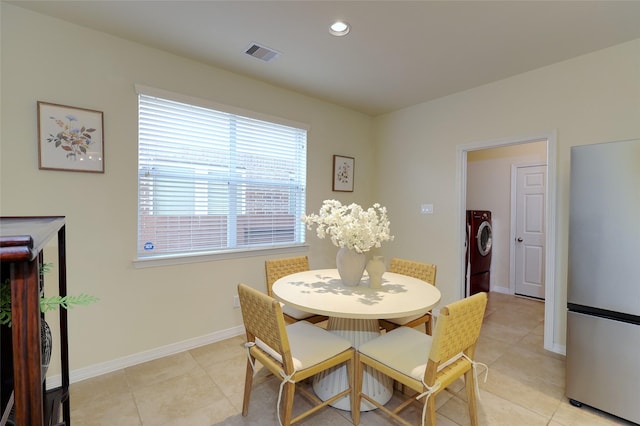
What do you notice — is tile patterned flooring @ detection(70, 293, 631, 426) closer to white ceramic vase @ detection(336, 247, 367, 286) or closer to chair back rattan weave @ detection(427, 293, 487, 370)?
chair back rattan weave @ detection(427, 293, 487, 370)

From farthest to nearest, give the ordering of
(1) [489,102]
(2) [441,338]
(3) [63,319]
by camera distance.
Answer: (1) [489,102] < (2) [441,338] < (3) [63,319]

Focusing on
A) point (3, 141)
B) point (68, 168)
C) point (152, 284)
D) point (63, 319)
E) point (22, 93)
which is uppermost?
point (22, 93)

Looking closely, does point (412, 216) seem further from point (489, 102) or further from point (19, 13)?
point (19, 13)

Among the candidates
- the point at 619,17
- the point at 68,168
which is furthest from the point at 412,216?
the point at 68,168

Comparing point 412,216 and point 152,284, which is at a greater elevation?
point 412,216

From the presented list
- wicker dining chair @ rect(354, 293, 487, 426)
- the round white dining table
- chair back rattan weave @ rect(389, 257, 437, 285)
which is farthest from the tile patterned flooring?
chair back rattan weave @ rect(389, 257, 437, 285)

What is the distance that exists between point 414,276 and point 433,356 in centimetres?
125

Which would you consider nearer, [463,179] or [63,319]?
[63,319]

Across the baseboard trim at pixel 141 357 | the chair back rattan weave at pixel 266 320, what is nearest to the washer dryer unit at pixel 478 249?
the baseboard trim at pixel 141 357

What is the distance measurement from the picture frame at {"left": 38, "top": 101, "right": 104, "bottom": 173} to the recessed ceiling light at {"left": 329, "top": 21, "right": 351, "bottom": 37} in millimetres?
1806

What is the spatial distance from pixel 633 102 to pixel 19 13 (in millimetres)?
4362

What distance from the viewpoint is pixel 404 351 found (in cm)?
170

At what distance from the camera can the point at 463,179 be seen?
11.1 feet

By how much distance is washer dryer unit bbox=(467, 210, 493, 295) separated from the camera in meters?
4.31
